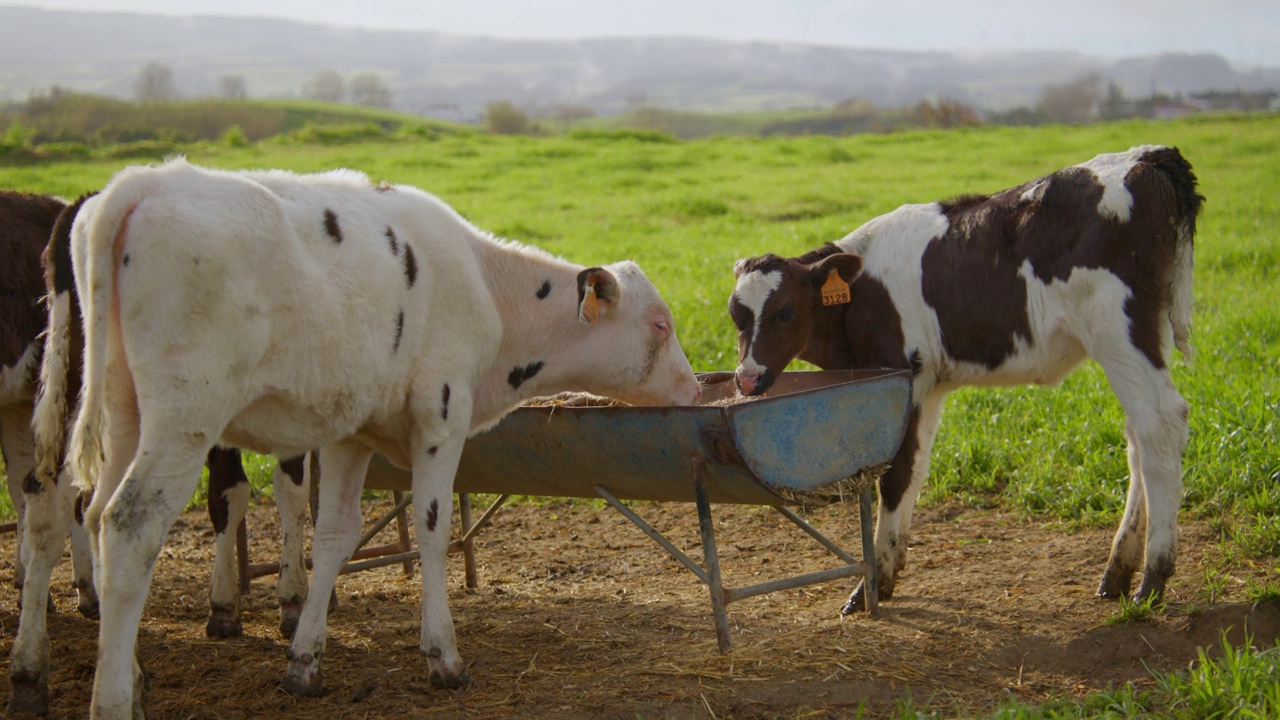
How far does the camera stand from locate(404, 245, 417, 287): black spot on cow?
4.75 meters

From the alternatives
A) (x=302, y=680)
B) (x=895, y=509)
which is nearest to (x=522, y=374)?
(x=302, y=680)

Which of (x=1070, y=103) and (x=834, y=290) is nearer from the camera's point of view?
(x=834, y=290)

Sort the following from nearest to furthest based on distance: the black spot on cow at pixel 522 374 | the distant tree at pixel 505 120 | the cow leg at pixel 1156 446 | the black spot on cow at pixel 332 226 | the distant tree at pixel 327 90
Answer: the black spot on cow at pixel 332 226 → the cow leg at pixel 1156 446 → the black spot on cow at pixel 522 374 → the distant tree at pixel 505 120 → the distant tree at pixel 327 90

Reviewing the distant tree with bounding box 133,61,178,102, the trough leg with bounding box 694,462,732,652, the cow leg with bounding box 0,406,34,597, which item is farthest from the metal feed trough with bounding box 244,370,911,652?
the distant tree with bounding box 133,61,178,102

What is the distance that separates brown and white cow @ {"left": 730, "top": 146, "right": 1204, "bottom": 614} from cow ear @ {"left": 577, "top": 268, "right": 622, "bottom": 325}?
910mm

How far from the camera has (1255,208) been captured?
16.8m

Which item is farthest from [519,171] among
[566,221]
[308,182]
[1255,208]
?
[308,182]

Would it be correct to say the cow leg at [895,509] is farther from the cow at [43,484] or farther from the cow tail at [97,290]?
the cow tail at [97,290]

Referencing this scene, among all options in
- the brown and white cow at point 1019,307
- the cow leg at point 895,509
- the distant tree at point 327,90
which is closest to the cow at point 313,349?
the brown and white cow at point 1019,307

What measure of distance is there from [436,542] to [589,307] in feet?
4.29

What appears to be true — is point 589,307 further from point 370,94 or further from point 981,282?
point 370,94

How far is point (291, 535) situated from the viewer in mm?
5832

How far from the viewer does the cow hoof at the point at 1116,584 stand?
5.51 m

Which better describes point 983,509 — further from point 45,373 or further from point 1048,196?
point 45,373
